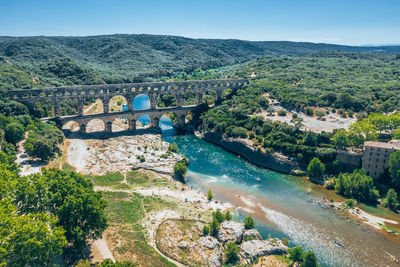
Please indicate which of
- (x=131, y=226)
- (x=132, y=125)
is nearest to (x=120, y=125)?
(x=132, y=125)

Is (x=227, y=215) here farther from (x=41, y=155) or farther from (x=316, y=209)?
(x=41, y=155)

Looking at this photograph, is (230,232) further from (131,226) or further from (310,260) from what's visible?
(131,226)

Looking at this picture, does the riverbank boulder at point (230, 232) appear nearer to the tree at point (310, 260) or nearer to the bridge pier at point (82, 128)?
the tree at point (310, 260)

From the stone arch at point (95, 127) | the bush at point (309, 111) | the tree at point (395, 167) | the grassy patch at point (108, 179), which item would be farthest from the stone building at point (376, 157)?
the stone arch at point (95, 127)

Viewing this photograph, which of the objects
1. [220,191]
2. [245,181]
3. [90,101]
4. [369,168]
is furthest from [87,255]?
[90,101]

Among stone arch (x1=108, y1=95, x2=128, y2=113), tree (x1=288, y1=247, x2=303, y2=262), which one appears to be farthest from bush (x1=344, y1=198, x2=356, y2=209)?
stone arch (x1=108, y1=95, x2=128, y2=113)
